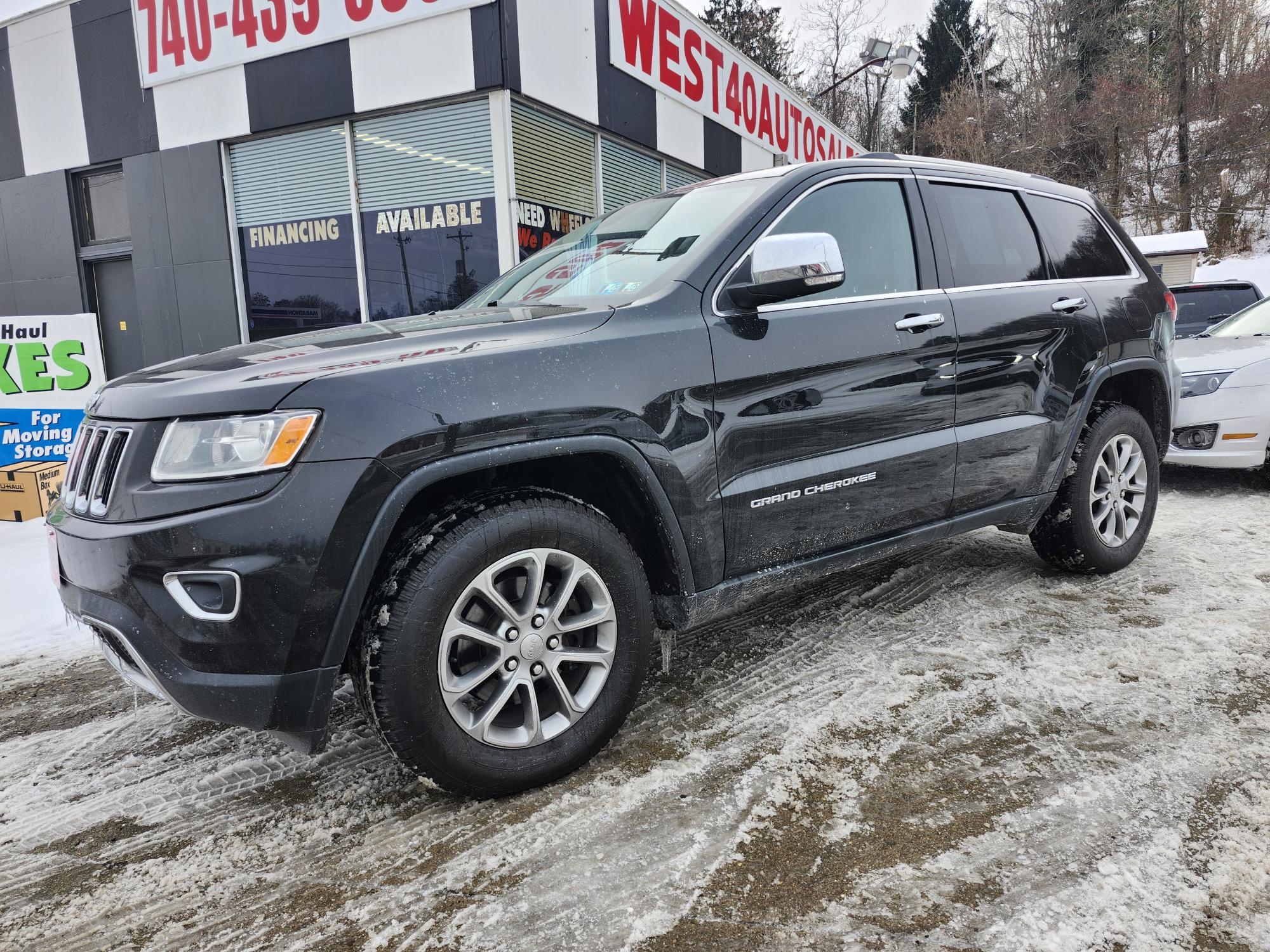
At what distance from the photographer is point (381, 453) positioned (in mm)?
1877

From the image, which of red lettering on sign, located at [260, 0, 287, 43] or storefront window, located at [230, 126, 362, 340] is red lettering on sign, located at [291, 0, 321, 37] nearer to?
red lettering on sign, located at [260, 0, 287, 43]

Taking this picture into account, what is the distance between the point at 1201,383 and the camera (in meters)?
5.79

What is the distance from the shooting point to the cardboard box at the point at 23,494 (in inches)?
216

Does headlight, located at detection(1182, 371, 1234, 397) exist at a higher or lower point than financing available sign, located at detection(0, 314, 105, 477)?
lower

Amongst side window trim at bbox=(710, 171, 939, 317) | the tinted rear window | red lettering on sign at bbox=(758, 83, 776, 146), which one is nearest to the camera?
side window trim at bbox=(710, 171, 939, 317)

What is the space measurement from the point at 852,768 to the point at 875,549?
0.88 meters

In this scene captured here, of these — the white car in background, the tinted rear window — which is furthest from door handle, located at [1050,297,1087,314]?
the tinted rear window

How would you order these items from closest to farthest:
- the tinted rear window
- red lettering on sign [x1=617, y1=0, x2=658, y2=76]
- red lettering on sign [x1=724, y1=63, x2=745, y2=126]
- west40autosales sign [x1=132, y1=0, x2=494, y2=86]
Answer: west40autosales sign [x1=132, y1=0, x2=494, y2=86] < red lettering on sign [x1=617, y1=0, x2=658, y2=76] < the tinted rear window < red lettering on sign [x1=724, y1=63, x2=745, y2=126]

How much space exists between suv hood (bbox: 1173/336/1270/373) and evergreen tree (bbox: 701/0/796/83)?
25423mm

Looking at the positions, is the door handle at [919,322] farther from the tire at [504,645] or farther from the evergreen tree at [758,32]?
the evergreen tree at [758,32]

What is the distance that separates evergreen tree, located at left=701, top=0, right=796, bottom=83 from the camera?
28281 millimetres

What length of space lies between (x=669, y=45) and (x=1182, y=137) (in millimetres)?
30028

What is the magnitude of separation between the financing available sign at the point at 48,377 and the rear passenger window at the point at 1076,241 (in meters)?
6.70

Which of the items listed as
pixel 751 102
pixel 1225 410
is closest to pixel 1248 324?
pixel 1225 410
